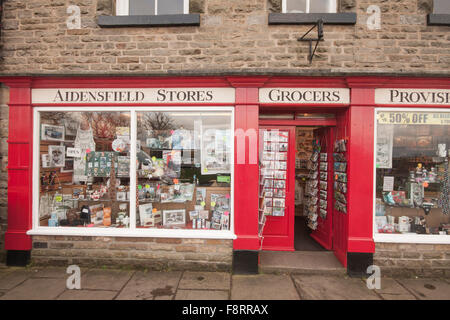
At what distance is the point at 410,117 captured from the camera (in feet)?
15.0

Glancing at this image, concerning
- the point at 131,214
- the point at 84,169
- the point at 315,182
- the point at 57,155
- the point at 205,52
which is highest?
the point at 205,52

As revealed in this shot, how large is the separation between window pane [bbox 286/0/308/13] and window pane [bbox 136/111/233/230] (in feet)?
8.78

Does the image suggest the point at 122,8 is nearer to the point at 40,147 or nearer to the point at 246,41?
the point at 246,41

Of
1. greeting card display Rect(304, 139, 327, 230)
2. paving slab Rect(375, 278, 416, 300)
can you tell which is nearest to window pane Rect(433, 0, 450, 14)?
greeting card display Rect(304, 139, 327, 230)

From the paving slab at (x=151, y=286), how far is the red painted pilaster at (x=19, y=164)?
2413mm

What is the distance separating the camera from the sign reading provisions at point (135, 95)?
4.54m

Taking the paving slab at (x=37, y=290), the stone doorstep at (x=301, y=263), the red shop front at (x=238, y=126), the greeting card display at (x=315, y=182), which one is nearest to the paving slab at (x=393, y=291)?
the red shop front at (x=238, y=126)

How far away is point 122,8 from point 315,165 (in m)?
5.59

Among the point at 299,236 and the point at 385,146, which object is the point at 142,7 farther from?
the point at 299,236

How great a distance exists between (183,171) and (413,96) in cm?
467

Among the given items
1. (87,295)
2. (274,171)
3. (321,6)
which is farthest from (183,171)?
(321,6)

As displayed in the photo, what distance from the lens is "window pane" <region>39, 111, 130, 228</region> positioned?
4.89 m

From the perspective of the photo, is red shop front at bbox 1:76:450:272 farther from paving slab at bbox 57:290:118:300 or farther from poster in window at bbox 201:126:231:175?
paving slab at bbox 57:290:118:300

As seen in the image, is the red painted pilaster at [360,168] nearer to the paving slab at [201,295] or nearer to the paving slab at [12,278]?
the paving slab at [201,295]
